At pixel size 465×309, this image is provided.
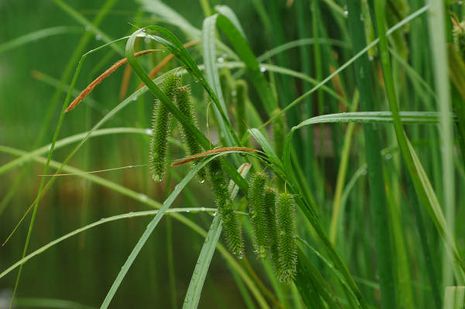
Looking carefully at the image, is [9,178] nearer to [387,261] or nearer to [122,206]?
[122,206]

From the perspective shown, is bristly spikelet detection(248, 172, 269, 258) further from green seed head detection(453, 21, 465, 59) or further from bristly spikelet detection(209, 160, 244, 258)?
green seed head detection(453, 21, 465, 59)

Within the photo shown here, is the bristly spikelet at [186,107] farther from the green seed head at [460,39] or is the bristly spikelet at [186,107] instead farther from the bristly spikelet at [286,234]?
the green seed head at [460,39]

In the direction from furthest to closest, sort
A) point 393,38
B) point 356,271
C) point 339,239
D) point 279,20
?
point 356,271, point 339,239, point 279,20, point 393,38

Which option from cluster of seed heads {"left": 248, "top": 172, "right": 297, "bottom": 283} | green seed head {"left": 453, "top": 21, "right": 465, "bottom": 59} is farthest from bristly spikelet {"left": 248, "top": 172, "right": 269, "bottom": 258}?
green seed head {"left": 453, "top": 21, "right": 465, "bottom": 59}

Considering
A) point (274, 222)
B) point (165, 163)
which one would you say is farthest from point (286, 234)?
point (165, 163)

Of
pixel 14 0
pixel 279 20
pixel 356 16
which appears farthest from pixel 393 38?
pixel 14 0

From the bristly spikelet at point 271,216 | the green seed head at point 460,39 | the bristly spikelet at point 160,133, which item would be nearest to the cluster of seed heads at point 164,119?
the bristly spikelet at point 160,133

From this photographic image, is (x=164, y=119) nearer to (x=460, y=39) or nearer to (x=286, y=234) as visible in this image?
(x=286, y=234)
